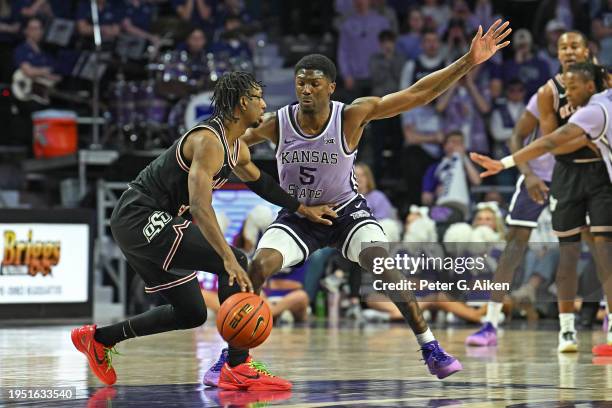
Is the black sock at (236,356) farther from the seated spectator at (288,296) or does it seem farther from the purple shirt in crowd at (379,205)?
the purple shirt in crowd at (379,205)

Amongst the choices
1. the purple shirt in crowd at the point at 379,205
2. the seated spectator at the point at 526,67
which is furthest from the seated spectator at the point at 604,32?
the purple shirt in crowd at the point at 379,205

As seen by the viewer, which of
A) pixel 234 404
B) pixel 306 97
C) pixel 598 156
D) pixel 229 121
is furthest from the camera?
pixel 598 156

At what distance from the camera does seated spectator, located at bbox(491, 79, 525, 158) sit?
15.8 meters

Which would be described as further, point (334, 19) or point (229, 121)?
point (334, 19)

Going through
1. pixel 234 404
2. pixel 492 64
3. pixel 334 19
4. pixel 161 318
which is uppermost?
pixel 334 19

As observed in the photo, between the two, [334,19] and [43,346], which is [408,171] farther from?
[43,346]

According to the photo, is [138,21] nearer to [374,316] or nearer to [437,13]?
[437,13]

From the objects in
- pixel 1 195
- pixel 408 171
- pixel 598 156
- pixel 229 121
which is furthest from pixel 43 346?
pixel 408 171

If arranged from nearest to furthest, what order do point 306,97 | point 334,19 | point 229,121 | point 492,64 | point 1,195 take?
point 229,121 → point 306,97 → point 1,195 → point 492,64 → point 334,19

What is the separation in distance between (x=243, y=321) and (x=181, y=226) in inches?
26.3

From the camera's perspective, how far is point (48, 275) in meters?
12.5

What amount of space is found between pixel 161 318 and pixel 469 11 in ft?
38.3

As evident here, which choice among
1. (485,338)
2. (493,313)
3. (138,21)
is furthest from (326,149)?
(138,21)

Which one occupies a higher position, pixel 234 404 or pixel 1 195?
pixel 1 195
